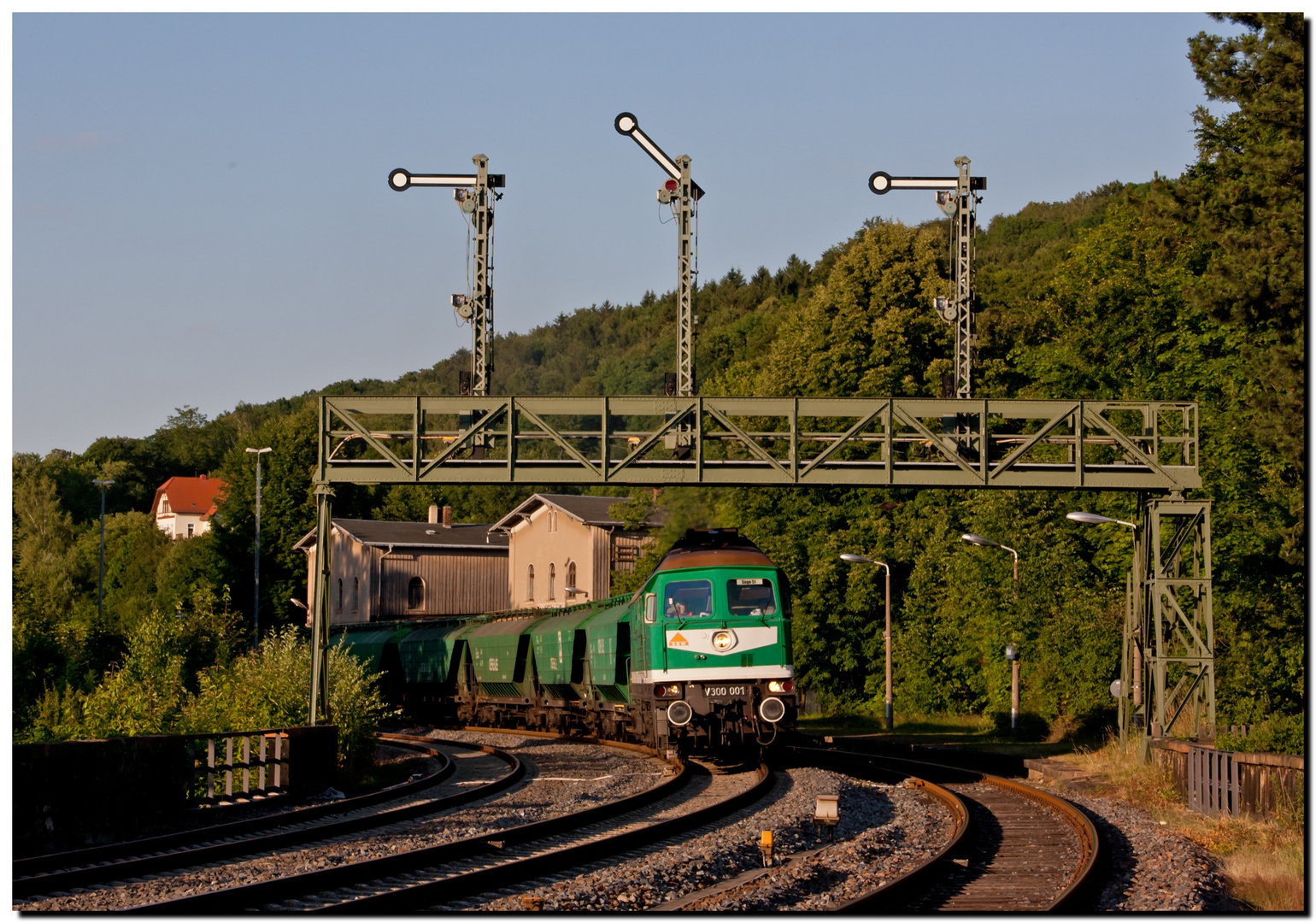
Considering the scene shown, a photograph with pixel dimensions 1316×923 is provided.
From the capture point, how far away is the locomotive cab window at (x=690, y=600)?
21734 millimetres

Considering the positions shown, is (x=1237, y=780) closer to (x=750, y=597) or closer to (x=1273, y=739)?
(x=1273, y=739)

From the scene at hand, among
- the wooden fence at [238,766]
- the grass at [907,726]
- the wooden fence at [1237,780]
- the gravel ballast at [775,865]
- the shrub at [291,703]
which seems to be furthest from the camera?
the grass at [907,726]

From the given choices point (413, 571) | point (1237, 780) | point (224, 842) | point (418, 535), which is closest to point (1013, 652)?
point (1237, 780)

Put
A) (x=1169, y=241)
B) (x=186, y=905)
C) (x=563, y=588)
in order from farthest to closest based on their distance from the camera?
(x=563, y=588) → (x=1169, y=241) → (x=186, y=905)

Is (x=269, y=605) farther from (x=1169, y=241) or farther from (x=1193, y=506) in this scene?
(x=1193, y=506)

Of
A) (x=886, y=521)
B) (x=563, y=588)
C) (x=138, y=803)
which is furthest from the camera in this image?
(x=563, y=588)

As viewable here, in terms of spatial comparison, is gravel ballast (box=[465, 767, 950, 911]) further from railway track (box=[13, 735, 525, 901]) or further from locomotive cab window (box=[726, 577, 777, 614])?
locomotive cab window (box=[726, 577, 777, 614])

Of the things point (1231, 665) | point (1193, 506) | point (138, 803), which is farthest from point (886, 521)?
Result: point (138, 803)

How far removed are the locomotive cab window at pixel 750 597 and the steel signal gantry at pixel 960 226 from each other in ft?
14.9

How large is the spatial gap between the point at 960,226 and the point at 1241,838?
440 inches

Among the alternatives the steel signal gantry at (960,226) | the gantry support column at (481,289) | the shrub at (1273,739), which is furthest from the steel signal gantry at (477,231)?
the shrub at (1273,739)

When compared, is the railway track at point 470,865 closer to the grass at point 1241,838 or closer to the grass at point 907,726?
the grass at point 1241,838

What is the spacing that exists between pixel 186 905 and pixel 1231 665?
24395 mm

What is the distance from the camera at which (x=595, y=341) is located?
5945 inches
